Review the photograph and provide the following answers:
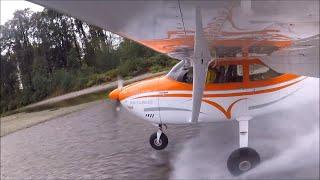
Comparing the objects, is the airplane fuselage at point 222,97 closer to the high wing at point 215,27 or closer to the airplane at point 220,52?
the airplane at point 220,52

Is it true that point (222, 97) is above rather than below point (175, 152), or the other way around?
above

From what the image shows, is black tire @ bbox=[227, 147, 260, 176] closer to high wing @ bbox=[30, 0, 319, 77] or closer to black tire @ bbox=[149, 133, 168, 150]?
high wing @ bbox=[30, 0, 319, 77]

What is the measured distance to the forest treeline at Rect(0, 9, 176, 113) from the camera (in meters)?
21.8

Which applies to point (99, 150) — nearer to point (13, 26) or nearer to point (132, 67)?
point (132, 67)

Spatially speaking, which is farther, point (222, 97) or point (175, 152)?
point (175, 152)

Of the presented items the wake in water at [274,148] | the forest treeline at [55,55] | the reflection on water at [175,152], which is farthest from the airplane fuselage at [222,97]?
the forest treeline at [55,55]

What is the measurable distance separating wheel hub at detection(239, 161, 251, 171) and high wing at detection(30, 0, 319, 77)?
5.99 ft

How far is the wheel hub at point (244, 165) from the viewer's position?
6996mm

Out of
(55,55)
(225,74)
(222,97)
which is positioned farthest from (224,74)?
(55,55)

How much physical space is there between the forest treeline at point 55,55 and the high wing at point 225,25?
562 inches

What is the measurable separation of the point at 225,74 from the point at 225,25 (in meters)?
2.67

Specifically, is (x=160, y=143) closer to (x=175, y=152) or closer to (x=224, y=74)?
(x=175, y=152)

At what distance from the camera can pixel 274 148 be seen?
318 inches

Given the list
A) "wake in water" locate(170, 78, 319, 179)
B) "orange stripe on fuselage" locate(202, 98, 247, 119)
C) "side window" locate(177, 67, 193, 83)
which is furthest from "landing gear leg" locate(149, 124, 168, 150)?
"orange stripe on fuselage" locate(202, 98, 247, 119)
